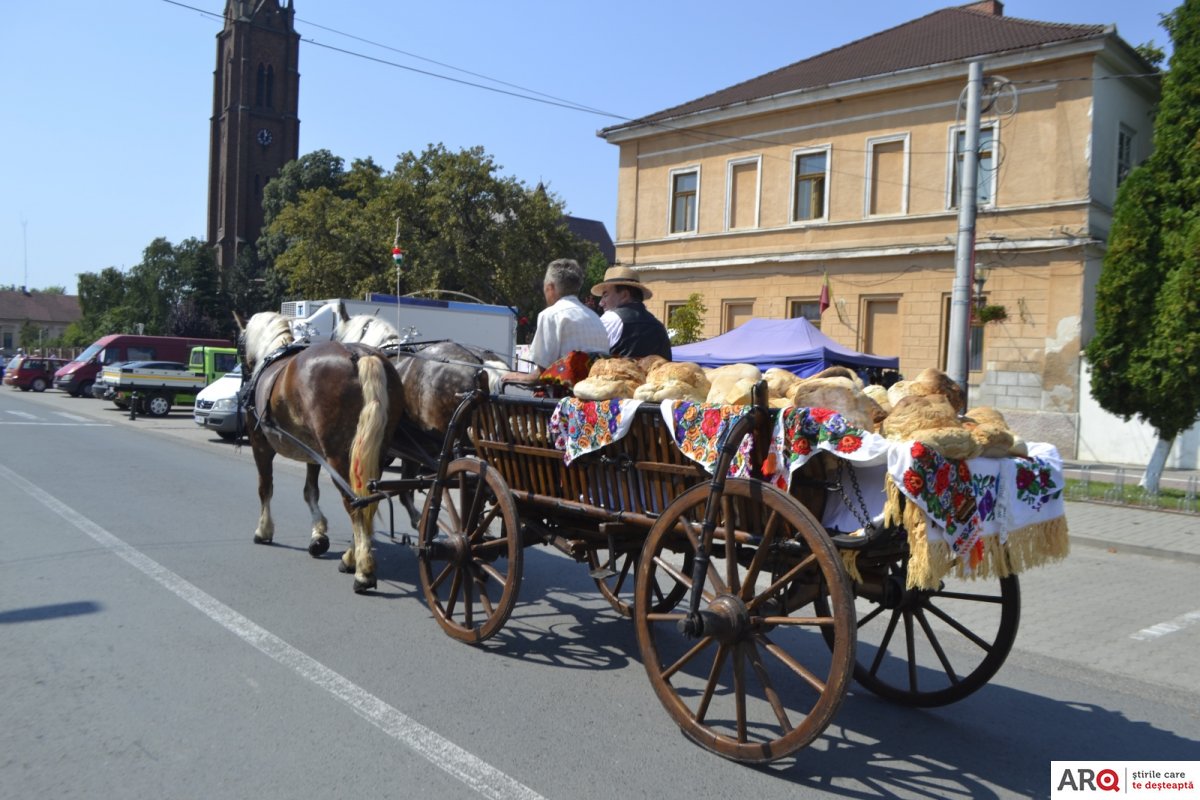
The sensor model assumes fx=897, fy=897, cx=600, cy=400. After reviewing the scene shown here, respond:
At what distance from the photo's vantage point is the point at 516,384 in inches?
205

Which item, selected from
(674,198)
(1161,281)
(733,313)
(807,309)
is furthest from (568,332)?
(674,198)

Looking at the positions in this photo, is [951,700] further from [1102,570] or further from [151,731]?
[1102,570]

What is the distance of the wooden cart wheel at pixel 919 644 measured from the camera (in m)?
4.03

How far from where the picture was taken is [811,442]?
346 centimetres

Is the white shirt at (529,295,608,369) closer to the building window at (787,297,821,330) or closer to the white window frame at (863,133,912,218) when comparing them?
the white window frame at (863,133,912,218)

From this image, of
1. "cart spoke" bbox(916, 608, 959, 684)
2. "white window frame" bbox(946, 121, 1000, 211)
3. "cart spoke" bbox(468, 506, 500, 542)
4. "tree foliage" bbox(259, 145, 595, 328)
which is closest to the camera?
"cart spoke" bbox(916, 608, 959, 684)

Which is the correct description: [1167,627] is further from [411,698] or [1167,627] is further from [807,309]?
[807,309]

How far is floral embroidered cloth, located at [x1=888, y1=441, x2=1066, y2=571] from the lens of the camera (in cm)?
323

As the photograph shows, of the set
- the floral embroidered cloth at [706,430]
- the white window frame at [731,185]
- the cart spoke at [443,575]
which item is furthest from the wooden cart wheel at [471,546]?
the white window frame at [731,185]

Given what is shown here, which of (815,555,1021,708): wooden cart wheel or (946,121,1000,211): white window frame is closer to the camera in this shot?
(815,555,1021,708): wooden cart wheel

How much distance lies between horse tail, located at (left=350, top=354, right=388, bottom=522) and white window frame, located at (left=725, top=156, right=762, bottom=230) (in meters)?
20.3

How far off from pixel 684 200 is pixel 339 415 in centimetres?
2194

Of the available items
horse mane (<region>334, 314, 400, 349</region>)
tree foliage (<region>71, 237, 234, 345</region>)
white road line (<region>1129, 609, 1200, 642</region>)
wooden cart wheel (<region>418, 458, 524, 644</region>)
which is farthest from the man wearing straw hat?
tree foliage (<region>71, 237, 234, 345</region>)

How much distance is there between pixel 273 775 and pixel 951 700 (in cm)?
301
